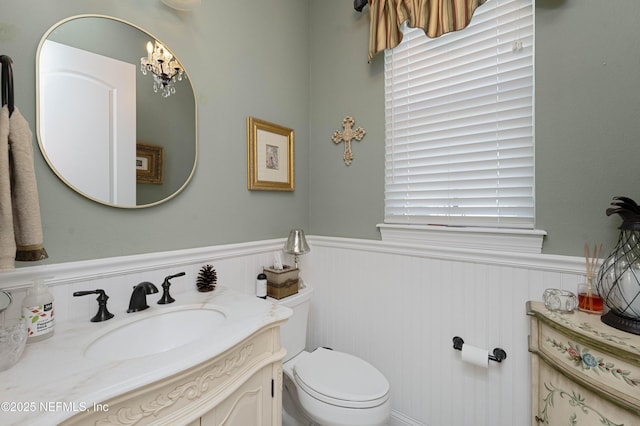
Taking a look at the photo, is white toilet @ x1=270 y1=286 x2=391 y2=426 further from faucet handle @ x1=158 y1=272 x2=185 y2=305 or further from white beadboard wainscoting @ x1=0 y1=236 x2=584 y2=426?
faucet handle @ x1=158 y1=272 x2=185 y2=305

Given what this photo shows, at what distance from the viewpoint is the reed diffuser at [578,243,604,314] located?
0.98 metres

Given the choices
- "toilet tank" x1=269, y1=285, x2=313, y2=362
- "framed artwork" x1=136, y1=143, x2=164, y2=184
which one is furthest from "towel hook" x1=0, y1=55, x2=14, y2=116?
"toilet tank" x1=269, y1=285, x2=313, y2=362

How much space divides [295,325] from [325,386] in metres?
0.39

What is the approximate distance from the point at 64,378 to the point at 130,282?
0.54 metres

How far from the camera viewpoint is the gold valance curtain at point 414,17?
125 cm

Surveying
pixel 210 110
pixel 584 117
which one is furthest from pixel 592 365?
pixel 210 110

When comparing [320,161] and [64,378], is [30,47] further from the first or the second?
[320,161]

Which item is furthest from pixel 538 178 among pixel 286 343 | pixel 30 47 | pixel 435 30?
pixel 30 47

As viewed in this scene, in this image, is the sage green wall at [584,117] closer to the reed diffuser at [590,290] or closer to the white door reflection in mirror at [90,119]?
the reed diffuser at [590,290]

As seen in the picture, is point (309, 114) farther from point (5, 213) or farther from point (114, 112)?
point (5, 213)

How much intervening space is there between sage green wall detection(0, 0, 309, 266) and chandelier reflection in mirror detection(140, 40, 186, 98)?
52 mm

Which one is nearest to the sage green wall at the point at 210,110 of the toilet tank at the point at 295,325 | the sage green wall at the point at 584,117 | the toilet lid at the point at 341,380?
the toilet tank at the point at 295,325

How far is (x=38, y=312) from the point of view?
0.81 metres

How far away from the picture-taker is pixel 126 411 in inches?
24.4
